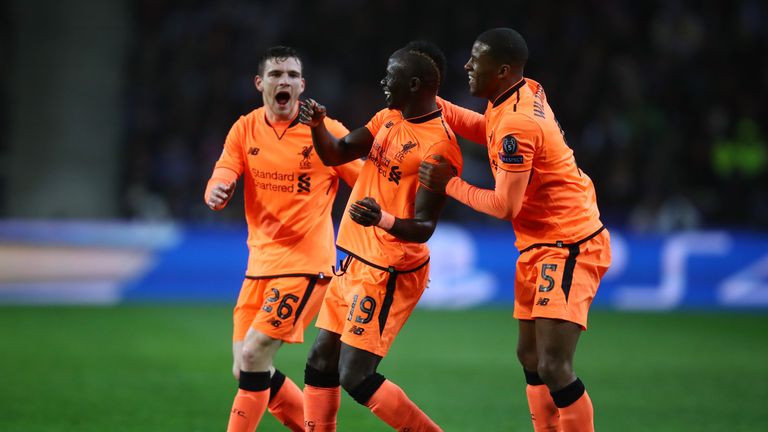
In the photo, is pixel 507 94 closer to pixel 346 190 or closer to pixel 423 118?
pixel 423 118

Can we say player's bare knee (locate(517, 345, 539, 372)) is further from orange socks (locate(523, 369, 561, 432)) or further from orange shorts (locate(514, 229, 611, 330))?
orange shorts (locate(514, 229, 611, 330))

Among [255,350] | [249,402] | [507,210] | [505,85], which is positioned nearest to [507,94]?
[505,85]

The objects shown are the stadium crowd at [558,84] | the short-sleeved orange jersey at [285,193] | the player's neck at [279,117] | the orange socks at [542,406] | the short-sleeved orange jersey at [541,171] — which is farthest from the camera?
the stadium crowd at [558,84]

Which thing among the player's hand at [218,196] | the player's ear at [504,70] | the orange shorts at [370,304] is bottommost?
the orange shorts at [370,304]

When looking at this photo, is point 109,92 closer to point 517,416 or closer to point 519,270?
point 517,416

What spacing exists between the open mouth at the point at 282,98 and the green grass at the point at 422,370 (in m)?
2.25

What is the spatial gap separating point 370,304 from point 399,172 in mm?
716

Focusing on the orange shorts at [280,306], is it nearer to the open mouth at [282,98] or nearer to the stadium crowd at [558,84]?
the open mouth at [282,98]

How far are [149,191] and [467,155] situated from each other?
463 cm

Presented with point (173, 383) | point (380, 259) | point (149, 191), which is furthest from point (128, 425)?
point (149, 191)

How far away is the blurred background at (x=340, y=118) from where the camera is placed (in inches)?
557

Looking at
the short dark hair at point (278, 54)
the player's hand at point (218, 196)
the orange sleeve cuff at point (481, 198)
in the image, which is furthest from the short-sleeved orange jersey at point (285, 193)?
the orange sleeve cuff at point (481, 198)

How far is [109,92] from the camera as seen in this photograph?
1612cm

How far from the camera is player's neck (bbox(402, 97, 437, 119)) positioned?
5852 millimetres
